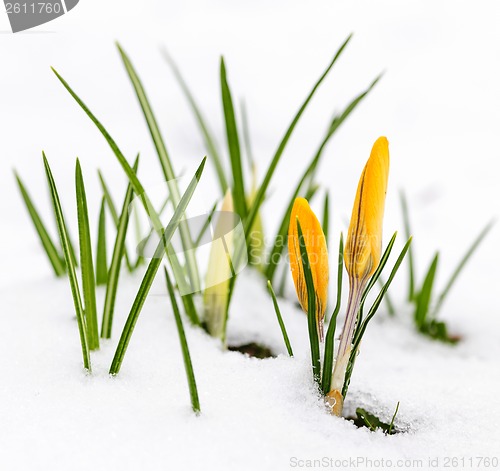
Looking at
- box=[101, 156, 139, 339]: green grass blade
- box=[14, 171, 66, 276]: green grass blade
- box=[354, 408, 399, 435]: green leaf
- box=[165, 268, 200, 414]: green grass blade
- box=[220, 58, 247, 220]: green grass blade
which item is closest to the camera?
box=[165, 268, 200, 414]: green grass blade

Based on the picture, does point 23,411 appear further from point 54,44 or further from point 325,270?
point 54,44

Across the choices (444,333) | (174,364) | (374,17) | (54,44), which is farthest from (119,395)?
(374,17)

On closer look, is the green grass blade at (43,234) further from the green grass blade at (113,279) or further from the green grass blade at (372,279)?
the green grass blade at (372,279)

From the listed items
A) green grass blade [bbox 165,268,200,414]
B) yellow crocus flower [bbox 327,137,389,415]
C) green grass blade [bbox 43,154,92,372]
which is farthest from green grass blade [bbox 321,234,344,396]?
green grass blade [bbox 43,154,92,372]

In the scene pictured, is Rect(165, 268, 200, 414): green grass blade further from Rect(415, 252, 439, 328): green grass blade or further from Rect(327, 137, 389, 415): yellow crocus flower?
Rect(415, 252, 439, 328): green grass blade

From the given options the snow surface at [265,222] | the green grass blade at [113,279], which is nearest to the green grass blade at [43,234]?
the snow surface at [265,222]

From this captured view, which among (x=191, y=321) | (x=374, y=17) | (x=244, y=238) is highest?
(x=374, y=17)
